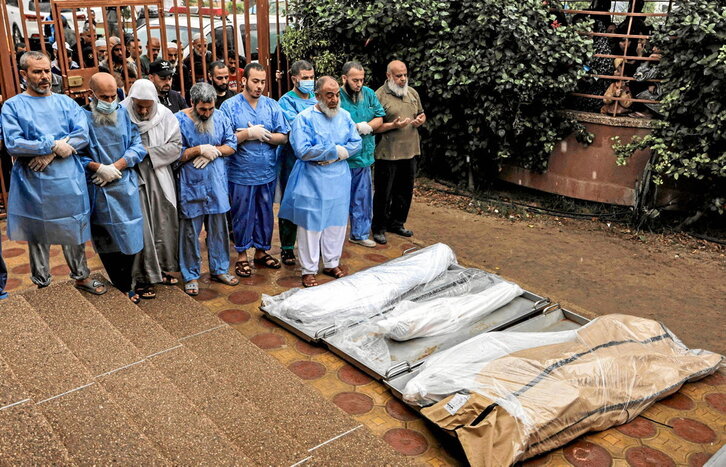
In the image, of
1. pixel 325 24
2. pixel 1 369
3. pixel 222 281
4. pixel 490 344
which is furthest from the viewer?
pixel 325 24

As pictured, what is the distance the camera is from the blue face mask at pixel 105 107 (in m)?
3.96

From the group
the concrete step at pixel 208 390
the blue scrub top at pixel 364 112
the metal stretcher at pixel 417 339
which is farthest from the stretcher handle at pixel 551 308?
the concrete step at pixel 208 390

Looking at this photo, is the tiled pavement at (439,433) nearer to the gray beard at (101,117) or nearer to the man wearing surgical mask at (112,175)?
the man wearing surgical mask at (112,175)

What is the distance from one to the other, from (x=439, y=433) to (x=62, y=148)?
264cm

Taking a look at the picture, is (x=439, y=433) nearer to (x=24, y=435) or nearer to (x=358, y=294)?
(x=358, y=294)

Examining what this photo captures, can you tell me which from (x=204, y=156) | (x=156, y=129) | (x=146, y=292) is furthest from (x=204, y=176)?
(x=146, y=292)

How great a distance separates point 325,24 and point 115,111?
12.8 feet

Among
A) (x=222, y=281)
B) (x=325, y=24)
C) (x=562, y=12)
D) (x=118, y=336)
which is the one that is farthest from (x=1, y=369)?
(x=562, y=12)

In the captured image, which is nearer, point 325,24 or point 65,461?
point 65,461

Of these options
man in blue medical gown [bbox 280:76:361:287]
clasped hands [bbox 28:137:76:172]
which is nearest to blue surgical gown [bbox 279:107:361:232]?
man in blue medical gown [bbox 280:76:361:287]

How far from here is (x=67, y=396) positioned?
107 inches

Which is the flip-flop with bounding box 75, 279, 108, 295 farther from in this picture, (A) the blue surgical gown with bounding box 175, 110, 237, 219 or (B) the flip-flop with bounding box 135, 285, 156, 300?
(A) the blue surgical gown with bounding box 175, 110, 237, 219

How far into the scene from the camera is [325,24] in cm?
741

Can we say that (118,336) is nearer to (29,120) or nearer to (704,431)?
(29,120)
